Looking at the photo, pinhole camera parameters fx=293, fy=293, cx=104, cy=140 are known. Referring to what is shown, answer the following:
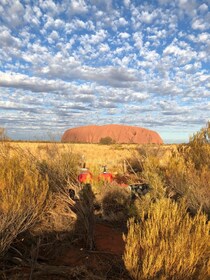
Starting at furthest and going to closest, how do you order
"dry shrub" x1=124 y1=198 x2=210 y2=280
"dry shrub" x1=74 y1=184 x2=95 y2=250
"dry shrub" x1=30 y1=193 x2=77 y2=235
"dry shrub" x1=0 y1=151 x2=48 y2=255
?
"dry shrub" x1=30 y1=193 x2=77 y2=235 < "dry shrub" x1=74 y1=184 x2=95 y2=250 < "dry shrub" x1=0 y1=151 x2=48 y2=255 < "dry shrub" x1=124 y1=198 x2=210 y2=280

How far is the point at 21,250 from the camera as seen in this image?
455cm

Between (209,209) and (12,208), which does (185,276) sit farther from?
(209,209)

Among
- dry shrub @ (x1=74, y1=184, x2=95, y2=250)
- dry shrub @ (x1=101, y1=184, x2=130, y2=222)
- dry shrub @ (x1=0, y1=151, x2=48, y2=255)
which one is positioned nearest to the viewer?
dry shrub @ (x1=0, y1=151, x2=48, y2=255)

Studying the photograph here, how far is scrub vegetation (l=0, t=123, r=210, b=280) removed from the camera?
318cm

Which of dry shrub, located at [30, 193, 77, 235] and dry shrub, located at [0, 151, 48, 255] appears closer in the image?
dry shrub, located at [0, 151, 48, 255]

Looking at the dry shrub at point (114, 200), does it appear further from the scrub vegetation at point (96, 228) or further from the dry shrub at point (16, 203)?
the dry shrub at point (16, 203)

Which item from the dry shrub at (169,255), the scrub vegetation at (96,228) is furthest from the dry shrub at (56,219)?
the dry shrub at (169,255)

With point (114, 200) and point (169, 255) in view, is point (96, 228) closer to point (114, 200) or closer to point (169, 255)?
point (114, 200)

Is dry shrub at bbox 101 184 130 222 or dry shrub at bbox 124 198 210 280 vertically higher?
dry shrub at bbox 124 198 210 280

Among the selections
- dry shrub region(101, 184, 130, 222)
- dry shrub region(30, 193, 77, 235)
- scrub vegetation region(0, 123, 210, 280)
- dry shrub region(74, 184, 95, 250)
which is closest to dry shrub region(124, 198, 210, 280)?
scrub vegetation region(0, 123, 210, 280)

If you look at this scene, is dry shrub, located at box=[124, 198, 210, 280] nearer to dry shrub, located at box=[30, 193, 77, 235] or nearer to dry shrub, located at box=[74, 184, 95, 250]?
dry shrub, located at box=[74, 184, 95, 250]

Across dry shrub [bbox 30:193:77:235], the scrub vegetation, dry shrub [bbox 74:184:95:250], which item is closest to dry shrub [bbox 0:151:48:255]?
the scrub vegetation

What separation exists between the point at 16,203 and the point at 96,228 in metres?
2.02

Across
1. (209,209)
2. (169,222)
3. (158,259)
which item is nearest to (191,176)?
(209,209)
